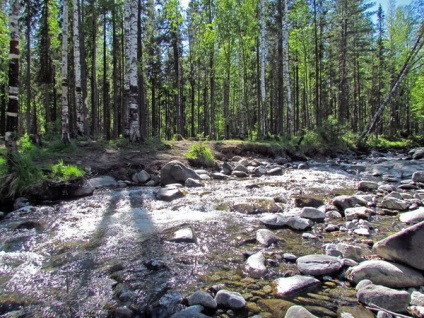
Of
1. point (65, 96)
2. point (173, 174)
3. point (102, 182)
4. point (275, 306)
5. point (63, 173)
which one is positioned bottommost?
point (275, 306)

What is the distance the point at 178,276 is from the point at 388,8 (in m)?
43.6

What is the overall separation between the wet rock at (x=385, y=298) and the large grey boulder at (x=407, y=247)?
2.31 ft

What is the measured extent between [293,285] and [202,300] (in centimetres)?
105

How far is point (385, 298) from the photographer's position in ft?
9.85

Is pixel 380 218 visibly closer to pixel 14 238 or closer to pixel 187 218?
pixel 187 218

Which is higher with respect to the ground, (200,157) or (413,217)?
(200,157)

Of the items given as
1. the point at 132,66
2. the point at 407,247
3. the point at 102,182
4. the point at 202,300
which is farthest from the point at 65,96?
the point at 407,247

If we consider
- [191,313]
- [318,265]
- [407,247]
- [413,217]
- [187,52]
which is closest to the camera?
[191,313]

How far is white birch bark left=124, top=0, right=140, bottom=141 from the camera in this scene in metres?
13.5

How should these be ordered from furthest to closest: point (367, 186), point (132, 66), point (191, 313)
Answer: point (132, 66) < point (367, 186) < point (191, 313)

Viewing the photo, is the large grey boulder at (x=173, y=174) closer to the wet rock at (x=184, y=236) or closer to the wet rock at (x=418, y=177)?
the wet rock at (x=184, y=236)

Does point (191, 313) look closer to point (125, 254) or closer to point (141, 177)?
point (125, 254)

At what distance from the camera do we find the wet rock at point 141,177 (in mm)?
10305

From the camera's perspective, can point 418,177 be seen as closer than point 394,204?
No
